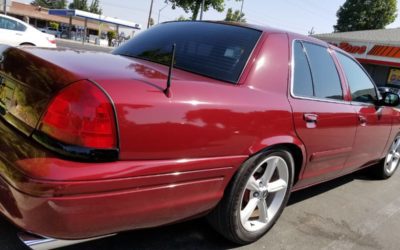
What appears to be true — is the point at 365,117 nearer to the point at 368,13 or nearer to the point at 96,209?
the point at 96,209

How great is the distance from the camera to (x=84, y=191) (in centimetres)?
196

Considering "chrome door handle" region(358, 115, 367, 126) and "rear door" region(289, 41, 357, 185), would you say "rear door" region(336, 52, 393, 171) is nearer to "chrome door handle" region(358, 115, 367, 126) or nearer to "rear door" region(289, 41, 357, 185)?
"chrome door handle" region(358, 115, 367, 126)

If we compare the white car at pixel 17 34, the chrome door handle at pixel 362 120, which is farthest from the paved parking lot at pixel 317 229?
the white car at pixel 17 34

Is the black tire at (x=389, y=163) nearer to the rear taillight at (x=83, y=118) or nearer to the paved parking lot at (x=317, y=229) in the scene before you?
the paved parking lot at (x=317, y=229)

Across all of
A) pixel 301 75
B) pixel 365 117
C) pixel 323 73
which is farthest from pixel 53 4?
pixel 301 75

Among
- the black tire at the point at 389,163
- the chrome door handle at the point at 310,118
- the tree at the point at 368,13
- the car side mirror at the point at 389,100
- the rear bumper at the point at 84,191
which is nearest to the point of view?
the rear bumper at the point at 84,191

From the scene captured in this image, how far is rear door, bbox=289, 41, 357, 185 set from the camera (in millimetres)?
3209

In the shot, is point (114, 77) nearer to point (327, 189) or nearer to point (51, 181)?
point (51, 181)

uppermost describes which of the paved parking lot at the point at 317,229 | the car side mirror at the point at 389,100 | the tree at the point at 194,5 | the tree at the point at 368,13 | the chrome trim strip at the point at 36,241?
the tree at the point at 368,13

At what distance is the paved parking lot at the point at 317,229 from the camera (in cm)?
288

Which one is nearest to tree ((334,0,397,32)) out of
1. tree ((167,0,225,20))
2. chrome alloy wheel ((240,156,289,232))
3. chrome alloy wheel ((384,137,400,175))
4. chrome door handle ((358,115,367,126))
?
tree ((167,0,225,20))

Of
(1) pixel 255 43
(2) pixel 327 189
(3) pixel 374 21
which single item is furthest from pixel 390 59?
(1) pixel 255 43

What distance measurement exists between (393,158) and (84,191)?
16.1 ft

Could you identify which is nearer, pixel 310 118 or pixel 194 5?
pixel 310 118
